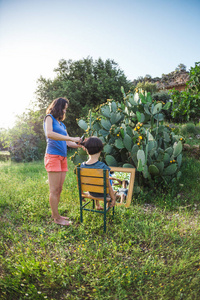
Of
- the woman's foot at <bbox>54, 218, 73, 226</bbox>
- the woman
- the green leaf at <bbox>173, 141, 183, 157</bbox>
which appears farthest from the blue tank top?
the green leaf at <bbox>173, 141, 183, 157</bbox>

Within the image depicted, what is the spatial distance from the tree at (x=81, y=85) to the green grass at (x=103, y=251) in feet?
19.8

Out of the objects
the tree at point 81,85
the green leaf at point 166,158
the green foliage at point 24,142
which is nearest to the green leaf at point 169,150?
the green leaf at point 166,158

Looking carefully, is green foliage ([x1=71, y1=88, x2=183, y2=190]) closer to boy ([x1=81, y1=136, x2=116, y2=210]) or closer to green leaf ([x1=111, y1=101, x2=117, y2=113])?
green leaf ([x1=111, y1=101, x2=117, y2=113])

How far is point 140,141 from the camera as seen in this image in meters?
3.67

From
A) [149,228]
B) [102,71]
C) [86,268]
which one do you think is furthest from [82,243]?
[102,71]

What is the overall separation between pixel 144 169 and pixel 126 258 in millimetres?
1511

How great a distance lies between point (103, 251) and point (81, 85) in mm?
8107

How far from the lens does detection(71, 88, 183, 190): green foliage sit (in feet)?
12.1

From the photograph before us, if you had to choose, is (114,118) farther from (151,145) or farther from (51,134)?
(51,134)

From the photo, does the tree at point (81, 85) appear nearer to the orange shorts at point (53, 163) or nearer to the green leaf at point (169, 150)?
the green leaf at point (169, 150)

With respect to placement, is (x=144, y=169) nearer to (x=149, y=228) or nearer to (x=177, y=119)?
(x=149, y=228)

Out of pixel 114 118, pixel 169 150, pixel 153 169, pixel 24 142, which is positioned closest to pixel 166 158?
pixel 169 150

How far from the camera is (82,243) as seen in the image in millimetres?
2535

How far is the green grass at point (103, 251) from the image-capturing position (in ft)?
6.23
